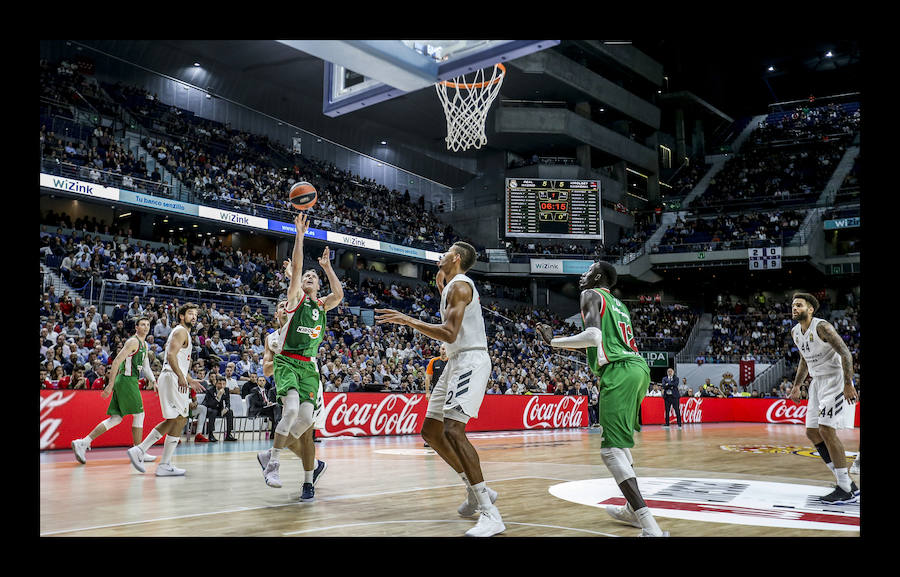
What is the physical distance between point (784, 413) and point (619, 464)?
2337cm

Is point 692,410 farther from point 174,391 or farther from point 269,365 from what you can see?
point 174,391

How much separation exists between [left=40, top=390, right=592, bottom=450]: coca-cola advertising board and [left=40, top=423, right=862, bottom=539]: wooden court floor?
50cm

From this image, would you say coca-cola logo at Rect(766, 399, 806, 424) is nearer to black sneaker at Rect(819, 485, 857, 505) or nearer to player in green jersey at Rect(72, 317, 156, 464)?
black sneaker at Rect(819, 485, 857, 505)

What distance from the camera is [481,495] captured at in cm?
466

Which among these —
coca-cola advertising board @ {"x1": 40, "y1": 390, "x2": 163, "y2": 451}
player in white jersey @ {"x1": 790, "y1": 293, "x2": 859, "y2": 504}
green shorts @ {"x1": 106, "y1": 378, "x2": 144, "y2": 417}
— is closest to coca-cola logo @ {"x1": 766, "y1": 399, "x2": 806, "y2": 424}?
player in white jersey @ {"x1": 790, "y1": 293, "x2": 859, "y2": 504}

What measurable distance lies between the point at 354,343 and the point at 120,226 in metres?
10.5

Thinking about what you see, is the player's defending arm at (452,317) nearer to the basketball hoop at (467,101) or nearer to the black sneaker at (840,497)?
the black sneaker at (840,497)

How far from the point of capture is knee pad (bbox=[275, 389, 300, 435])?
6.21 meters

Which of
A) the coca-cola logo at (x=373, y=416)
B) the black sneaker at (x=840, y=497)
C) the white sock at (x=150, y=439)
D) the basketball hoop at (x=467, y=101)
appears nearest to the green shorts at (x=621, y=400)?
the black sneaker at (x=840, y=497)

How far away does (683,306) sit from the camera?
37.8 meters

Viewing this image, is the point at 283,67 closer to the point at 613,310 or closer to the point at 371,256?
the point at 371,256

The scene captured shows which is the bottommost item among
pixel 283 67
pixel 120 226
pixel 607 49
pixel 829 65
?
pixel 120 226

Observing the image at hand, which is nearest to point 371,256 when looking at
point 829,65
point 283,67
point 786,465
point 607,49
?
point 283,67

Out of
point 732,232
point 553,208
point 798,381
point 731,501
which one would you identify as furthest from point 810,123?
point 731,501
